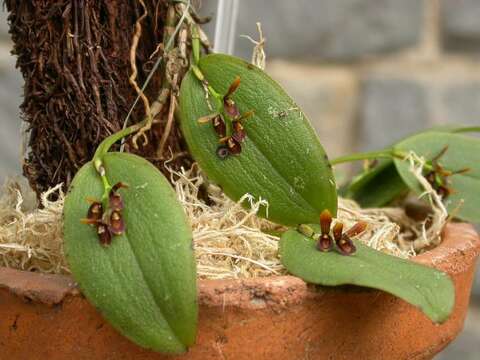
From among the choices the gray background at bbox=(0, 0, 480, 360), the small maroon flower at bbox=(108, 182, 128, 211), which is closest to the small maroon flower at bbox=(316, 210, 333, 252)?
the small maroon flower at bbox=(108, 182, 128, 211)

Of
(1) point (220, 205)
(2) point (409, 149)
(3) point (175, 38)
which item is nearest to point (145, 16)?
(3) point (175, 38)

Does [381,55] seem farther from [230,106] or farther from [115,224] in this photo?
[115,224]

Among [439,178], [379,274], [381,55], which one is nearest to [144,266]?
[379,274]

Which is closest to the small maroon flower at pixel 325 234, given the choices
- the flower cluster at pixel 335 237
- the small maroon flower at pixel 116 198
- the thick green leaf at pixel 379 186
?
the flower cluster at pixel 335 237

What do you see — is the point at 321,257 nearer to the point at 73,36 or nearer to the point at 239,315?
the point at 239,315

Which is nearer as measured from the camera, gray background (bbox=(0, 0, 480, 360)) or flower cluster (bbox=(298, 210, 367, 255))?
flower cluster (bbox=(298, 210, 367, 255))

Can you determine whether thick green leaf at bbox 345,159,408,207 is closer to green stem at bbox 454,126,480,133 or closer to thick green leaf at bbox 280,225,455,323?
green stem at bbox 454,126,480,133
